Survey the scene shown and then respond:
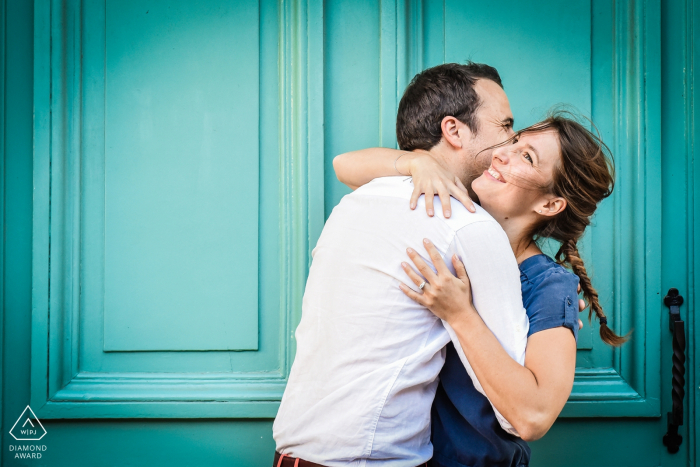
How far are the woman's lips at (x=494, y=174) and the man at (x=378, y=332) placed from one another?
285 mm

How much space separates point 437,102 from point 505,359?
Result: 2.73 feet

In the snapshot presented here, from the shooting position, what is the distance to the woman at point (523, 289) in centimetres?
92

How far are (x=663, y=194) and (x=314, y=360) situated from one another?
1.54 m

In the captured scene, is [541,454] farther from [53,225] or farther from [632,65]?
[53,225]

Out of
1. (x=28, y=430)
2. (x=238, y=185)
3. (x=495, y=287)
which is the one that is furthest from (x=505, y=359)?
(x=28, y=430)

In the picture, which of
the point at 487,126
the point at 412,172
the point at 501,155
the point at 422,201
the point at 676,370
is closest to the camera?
the point at 422,201

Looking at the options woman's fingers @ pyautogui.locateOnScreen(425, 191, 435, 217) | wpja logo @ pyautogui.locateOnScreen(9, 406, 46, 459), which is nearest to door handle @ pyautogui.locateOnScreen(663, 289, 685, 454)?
woman's fingers @ pyautogui.locateOnScreen(425, 191, 435, 217)

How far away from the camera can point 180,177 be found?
170 centimetres

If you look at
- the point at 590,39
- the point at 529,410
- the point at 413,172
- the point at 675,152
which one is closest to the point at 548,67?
the point at 590,39

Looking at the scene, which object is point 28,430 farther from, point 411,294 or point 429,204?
point 429,204

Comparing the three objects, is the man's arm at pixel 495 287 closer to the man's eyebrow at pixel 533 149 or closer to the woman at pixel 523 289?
the woman at pixel 523 289

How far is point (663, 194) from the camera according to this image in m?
1.73

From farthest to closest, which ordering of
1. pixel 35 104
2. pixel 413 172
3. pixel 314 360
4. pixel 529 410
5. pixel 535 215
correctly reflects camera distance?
pixel 35 104 → pixel 535 215 → pixel 413 172 → pixel 314 360 → pixel 529 410

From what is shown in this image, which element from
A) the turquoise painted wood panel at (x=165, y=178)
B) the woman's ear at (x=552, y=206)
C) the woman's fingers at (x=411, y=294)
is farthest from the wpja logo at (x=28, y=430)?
the woman's ear at (x=552, y=206)
